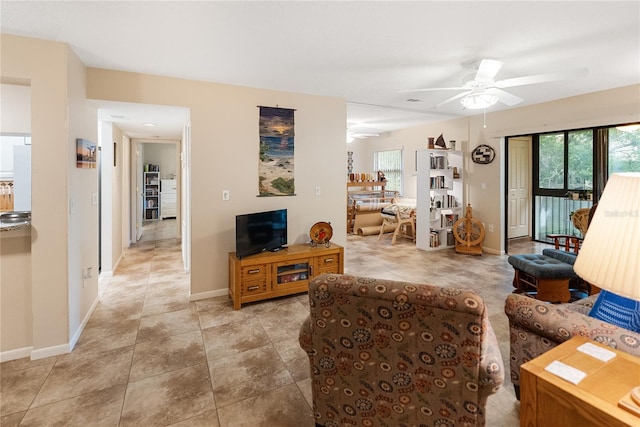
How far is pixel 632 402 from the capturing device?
0.95m

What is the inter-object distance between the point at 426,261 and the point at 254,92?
142 inches

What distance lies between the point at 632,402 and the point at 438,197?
212 inches

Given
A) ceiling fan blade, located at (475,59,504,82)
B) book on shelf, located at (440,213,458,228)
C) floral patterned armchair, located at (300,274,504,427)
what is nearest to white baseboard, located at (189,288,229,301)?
floral patterned armchair, located at (300,274,504,427)

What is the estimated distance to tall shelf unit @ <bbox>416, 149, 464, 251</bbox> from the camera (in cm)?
589

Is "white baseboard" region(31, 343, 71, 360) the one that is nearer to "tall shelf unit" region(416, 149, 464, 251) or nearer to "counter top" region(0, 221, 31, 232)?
"counter top" region(0, 221, 31, 232)

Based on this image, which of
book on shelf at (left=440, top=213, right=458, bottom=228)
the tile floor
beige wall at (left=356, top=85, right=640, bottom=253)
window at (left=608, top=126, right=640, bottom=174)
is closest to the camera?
the tile floor

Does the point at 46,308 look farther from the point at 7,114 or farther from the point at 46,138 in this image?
the point at 7,114

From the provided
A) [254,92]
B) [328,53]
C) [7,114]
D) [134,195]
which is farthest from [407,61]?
[134,195]

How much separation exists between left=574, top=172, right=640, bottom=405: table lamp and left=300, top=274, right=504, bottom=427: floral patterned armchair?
365 millimetres

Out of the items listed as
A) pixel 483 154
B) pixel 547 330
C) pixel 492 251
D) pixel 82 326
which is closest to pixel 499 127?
pixel 483 154

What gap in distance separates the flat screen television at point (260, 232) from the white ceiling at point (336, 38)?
146 cm

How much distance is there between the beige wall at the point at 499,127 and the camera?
398 centimetres

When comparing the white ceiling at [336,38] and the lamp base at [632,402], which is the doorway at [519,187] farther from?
the lamp base at [632,402]

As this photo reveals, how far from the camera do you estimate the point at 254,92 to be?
3.69 m
